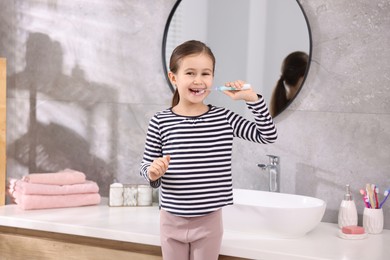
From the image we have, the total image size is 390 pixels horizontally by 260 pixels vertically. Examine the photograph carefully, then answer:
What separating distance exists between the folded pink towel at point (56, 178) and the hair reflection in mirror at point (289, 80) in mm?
836

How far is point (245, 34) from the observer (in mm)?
2457

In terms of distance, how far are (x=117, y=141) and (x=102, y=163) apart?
0.42 ft

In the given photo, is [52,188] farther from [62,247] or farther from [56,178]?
[62,247]

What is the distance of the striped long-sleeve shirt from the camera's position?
1.75 m

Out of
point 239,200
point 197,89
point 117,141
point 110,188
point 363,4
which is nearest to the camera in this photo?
point 197,89

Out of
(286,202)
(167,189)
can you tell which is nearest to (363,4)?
(286,202)

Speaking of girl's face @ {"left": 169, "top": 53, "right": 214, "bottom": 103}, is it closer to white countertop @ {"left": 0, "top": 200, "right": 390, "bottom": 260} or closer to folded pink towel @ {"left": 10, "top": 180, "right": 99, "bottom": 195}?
white countertop @ {"left": 0, "top": 200, "right": 390, "bottom": 260}

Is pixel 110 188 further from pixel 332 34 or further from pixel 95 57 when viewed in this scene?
pixel 332 34

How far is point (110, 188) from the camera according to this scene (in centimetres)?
259

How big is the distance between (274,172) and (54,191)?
2.86ft

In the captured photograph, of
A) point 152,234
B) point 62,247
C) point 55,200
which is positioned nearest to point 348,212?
point 152,234

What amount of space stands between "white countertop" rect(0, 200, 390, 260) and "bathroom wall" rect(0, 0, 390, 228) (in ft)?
0.85

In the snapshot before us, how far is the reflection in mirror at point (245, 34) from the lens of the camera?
237 cm

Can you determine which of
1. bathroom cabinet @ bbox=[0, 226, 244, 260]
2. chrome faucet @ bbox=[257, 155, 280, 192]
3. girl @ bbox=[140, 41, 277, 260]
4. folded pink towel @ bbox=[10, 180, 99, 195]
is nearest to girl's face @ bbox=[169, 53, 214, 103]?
girl @ bbox=[140, 41, 277, 260]
